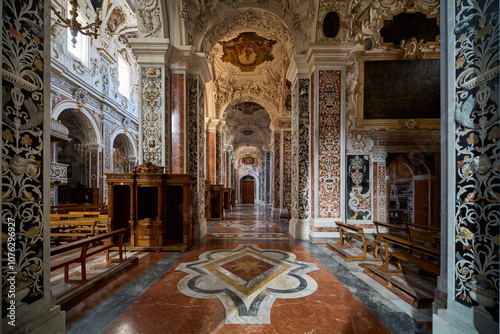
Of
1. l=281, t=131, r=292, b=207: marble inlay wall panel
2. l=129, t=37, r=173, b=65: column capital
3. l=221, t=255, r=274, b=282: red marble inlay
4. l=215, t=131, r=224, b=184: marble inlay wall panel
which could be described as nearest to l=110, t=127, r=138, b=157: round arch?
l=215, t=131, r=224, b=184: marble inlay wall panel

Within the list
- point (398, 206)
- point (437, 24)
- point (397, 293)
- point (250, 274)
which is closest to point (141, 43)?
point (250, 274)

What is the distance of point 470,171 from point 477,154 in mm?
151

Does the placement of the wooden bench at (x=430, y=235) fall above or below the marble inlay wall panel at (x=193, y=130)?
below

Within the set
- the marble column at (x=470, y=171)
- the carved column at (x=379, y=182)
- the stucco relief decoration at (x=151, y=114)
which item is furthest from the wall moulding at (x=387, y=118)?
the stucco relief decoration at (x=151, y=114)

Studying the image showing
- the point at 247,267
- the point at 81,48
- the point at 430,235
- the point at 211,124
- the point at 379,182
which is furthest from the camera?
the point at 211,124

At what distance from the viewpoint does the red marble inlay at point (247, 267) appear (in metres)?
4.21

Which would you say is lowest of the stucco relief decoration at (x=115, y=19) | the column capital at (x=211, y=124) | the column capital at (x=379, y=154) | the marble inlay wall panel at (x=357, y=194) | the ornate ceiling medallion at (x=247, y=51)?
the marble inlay wall panel at (x=357, y=194)

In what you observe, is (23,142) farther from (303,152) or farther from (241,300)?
(303,152)

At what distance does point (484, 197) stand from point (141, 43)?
7.48 meters

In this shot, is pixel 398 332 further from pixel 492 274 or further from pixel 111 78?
pixel 111 78

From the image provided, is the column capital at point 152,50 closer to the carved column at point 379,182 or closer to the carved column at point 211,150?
the carved column at point 379,182

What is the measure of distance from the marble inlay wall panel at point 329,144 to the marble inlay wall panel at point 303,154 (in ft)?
1.79

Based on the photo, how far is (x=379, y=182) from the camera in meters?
7.51

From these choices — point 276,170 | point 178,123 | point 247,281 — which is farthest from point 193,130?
point 276,170
